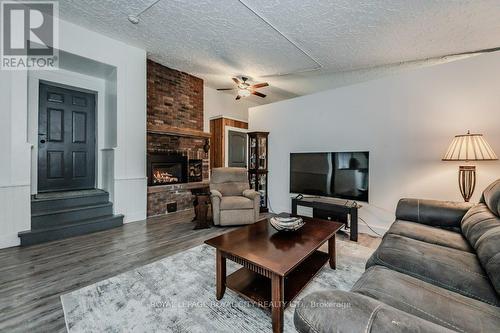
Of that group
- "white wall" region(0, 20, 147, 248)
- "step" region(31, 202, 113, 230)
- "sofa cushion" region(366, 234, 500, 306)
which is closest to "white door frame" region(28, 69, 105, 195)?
"white wall" region(0, 20, 147, 248)

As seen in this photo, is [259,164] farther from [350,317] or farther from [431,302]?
[350,317]

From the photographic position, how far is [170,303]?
1629 mm

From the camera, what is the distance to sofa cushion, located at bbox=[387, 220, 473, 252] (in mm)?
1668

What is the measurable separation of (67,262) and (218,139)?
12.9 feet

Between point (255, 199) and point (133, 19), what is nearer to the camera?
point (133, 19)

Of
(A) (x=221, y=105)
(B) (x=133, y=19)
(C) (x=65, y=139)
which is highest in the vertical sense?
(B) (x=133, y=19)

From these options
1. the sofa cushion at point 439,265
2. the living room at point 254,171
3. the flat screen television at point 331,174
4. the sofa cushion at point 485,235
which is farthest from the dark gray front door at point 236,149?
the sofa cushion at point 485,235

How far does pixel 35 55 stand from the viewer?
3.11 m

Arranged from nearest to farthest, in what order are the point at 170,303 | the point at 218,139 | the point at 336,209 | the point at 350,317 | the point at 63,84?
the point at 350,317 → the point at 170,303 → the point at 336,209 → the point at 63,84 → the point at 218,139

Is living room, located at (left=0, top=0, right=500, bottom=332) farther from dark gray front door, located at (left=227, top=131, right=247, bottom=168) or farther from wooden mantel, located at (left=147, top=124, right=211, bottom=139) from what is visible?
dark gray front door, located at (left=227, top=131, right=247, bottom=168)

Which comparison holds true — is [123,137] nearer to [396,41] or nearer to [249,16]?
[249,16]

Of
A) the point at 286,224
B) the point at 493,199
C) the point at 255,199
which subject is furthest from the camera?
the point at 255,199

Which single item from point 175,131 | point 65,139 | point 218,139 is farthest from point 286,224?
point 65,139

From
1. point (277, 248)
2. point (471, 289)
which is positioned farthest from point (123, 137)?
point (471, 289)
